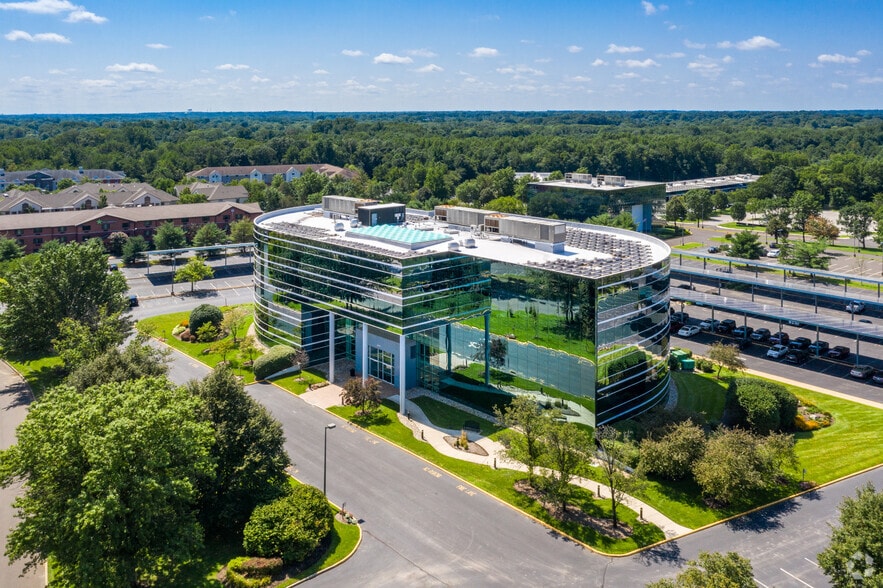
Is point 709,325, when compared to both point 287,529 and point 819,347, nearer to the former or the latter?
point 819,347

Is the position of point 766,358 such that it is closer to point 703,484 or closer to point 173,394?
point 703,484

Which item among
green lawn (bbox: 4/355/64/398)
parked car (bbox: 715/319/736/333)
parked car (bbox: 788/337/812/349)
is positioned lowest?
green lawn (bbox: 4/355/64/398)

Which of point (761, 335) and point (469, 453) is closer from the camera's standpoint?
point (469, 453)

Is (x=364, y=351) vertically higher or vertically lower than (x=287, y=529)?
higher

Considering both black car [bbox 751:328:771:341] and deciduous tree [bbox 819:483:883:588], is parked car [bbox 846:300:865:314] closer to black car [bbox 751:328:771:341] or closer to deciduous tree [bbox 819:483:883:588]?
black car [bbox 751:328:771:341]

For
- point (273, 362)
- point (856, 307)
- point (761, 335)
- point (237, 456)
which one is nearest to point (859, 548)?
point (237, 456)

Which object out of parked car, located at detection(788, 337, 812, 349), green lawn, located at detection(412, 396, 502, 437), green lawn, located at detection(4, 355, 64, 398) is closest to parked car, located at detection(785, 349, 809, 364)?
parked car, located at detection(788, 337, 812, 349)

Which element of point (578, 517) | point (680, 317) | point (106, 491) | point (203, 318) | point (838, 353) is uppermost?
point (106, 491)
